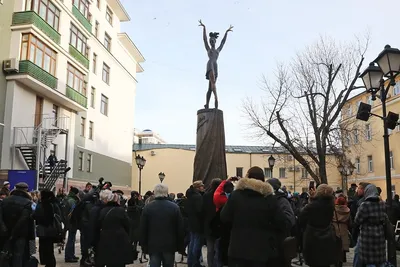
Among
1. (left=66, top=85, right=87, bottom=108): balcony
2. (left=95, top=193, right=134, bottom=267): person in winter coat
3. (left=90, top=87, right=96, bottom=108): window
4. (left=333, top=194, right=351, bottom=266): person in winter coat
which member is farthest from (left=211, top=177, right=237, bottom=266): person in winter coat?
(left=90, top=87, right=96, bottom=108): window

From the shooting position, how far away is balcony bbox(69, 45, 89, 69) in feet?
96.9

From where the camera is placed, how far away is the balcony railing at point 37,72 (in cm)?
2377

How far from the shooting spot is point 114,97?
3991 cm

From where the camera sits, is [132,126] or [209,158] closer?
[209,158]

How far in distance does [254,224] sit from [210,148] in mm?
7924

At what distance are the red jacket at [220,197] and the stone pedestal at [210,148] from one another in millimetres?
5411

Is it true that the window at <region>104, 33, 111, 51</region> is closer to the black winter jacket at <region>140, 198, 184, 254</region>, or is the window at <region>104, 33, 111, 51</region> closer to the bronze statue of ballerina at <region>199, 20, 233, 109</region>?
the bronze statue of ballerina at <region>199, 20, 233, 109</region>

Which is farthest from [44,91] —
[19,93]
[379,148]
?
[379,148]

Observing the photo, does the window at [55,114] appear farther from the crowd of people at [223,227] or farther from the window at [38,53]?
the crowd of people at [223,227]

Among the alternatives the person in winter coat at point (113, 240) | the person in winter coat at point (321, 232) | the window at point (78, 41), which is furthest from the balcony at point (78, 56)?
the person in winter coat at point (321, 232)

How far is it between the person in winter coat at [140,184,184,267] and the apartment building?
19.1 meters

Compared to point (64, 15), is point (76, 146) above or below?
below

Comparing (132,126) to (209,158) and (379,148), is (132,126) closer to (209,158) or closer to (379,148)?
(379,148)

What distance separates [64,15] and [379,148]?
107 ft
